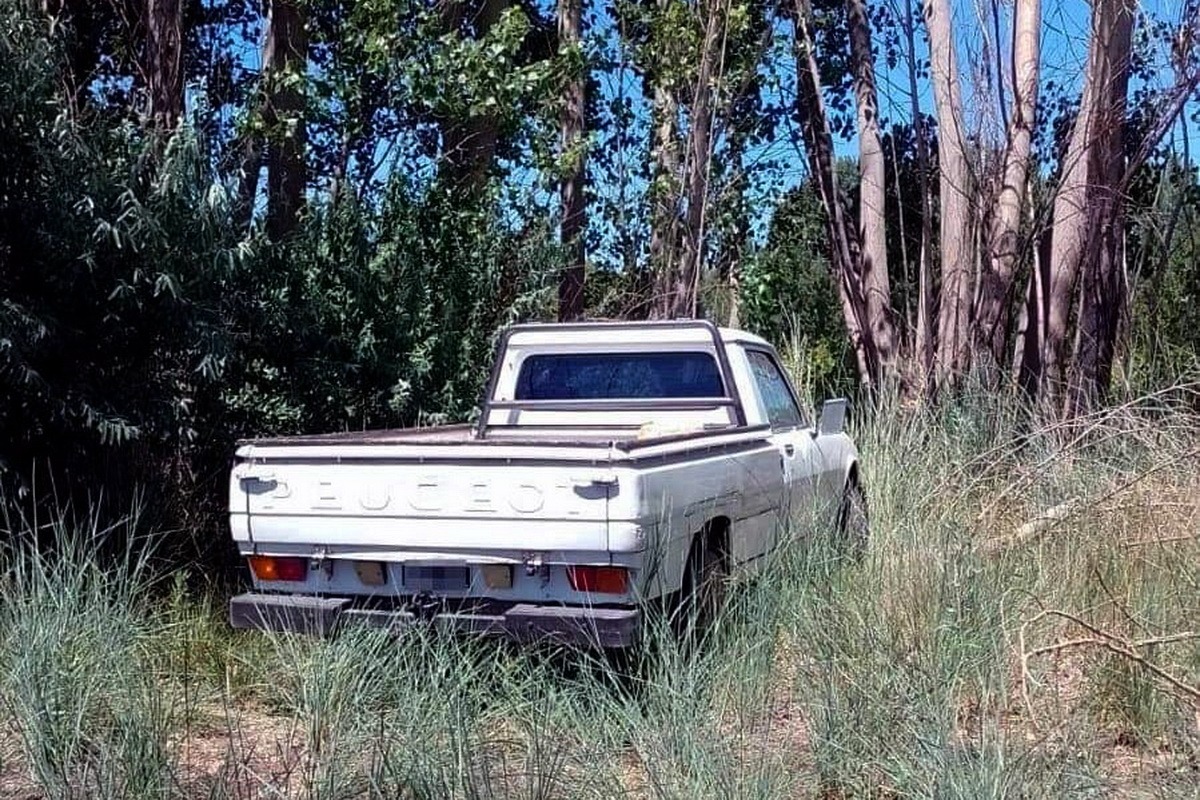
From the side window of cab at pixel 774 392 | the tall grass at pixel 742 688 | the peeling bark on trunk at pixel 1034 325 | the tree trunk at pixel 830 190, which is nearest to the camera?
the tall grass at pixel 742 688

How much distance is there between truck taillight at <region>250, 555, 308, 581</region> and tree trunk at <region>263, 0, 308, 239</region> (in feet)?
16.0

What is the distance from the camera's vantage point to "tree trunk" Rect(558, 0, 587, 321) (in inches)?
493

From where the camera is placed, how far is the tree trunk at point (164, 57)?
9547mm

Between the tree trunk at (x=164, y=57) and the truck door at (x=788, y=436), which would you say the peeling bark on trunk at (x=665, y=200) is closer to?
the truck door at (x=788, y=436)

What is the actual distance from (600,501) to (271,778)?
1.67m

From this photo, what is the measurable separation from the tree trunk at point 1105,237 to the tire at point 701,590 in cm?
534

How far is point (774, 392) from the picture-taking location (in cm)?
809

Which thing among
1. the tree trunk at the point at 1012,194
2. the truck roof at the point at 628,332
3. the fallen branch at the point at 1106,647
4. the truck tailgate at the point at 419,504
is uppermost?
the tree trunk at the point at 1012,194

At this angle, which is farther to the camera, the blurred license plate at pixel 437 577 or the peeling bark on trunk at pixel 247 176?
the peeling bark on trunk at pixel 247 176

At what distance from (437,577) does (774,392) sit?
3077 mm

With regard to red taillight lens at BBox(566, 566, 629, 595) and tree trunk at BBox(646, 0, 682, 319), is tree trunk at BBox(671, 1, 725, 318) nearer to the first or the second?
tree trunk at BBox(646, 0, 682, 319)

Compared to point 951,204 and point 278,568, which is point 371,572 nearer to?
point 278,568

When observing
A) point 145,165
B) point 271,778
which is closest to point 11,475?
point 145,165

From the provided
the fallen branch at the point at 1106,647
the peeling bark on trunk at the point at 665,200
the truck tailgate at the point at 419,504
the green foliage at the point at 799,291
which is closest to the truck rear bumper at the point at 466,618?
the truck tailgate at the point at 419,504
